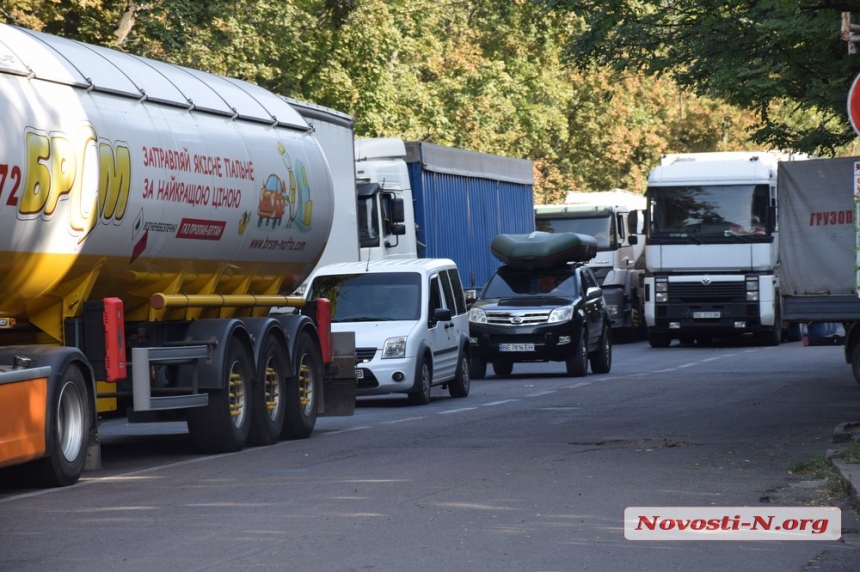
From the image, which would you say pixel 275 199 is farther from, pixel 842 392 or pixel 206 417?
pixel 842 392

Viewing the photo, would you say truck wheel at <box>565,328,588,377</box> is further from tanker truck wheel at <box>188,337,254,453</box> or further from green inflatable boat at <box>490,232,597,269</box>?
tanker truck wheel at <box>188,337,254,453</box>

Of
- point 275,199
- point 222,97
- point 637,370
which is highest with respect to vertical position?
point 222,97

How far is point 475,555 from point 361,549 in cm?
65

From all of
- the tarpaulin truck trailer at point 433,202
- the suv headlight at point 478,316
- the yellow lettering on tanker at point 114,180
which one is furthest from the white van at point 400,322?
the yellow lettering on tanker at point 114,180

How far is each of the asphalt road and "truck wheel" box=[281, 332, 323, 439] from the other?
13.5 inches

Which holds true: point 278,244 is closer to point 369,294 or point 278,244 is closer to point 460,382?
point 369,294

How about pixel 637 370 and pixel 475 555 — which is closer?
pixel 475 555

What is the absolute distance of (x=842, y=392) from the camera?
67.4 feet

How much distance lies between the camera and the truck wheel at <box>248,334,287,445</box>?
49.6ft

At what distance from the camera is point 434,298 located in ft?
69.6

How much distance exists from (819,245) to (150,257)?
10385mm

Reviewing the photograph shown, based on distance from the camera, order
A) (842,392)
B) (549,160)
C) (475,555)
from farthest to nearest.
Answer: (549,160), (842,392), (475,555)

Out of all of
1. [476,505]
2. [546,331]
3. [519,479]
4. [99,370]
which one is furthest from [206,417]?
[546,331]

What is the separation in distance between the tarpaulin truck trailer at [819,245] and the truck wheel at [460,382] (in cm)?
449
